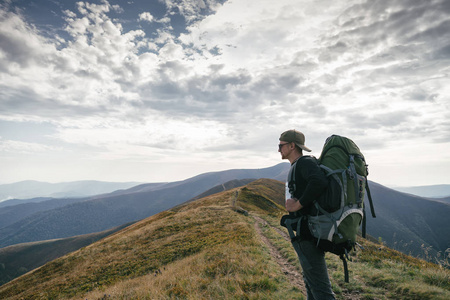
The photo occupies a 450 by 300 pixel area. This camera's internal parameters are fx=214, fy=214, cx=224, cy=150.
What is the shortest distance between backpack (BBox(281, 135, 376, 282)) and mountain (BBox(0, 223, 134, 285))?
606 ft

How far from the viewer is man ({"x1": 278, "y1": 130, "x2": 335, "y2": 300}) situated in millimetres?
3627

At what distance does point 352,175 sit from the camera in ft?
12.5

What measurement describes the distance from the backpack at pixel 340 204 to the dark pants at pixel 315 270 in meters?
0.18

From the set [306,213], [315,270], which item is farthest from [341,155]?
[315,270]

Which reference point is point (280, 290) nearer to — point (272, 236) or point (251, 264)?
point (251, 264)

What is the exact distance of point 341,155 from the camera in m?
3.95

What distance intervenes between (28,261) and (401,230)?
290 m

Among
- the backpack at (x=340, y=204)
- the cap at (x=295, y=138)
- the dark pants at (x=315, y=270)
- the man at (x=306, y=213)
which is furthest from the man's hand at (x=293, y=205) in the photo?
the cap at (x=295, y=138)

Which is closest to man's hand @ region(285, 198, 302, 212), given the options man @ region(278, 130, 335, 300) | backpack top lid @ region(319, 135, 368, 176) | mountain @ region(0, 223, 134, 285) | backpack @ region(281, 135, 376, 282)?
man @ region(278, 130, 335, 300)

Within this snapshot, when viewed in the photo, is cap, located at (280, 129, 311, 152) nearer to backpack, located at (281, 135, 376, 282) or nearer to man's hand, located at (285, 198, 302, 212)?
backpack, located at (281, 135, 376, 282)

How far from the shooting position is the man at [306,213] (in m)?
3.63

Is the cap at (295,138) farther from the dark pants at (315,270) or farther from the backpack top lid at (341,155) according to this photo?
the dark pants at (315,270)

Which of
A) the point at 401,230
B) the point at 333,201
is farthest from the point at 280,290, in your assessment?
the point at 401,230

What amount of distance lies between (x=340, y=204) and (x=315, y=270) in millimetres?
1304
